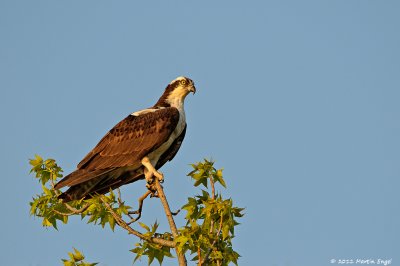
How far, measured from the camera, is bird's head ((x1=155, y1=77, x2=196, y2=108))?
1382 centimetres

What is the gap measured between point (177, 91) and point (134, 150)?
6.83ft

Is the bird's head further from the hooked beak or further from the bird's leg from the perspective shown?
the bird's leg

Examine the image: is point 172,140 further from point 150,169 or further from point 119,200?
point 119,200

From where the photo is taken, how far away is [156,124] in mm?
12734

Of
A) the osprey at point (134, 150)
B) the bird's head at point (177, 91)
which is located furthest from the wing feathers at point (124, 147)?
the bird's head at point (177, 91)

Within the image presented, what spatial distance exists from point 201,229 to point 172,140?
5346 millimetres

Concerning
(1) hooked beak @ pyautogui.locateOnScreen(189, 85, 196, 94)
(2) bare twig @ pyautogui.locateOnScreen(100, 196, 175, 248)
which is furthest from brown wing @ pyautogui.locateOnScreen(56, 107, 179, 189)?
(2) bare twig @ pyautogui.locateOnScreen(100, 196, 175, 248)

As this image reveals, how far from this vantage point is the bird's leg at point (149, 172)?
1162cm

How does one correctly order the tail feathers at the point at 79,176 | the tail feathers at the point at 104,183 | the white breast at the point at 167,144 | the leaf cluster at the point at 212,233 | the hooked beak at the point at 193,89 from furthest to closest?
the hooked beak at the point at 193,89 → the white breast at the point at 167,144 → the tail feathers at the point at 104,183 → the tail feathers at the point at 79,176 → the leaf cluster at the point at 212,233

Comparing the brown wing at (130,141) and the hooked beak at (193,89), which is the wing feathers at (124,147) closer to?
the brown wing at (130,141)

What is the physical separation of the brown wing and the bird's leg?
126mm

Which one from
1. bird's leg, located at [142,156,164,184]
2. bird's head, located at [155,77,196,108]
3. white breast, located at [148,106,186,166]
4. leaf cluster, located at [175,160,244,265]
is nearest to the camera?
leaf cluster, located at [175,160,244,265]

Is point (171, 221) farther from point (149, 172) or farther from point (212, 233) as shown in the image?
point (149, 172)

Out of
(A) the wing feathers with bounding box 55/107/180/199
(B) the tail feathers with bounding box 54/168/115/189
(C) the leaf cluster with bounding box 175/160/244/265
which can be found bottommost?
(C) the leaf cluster with bounding box 175/160/244/265
